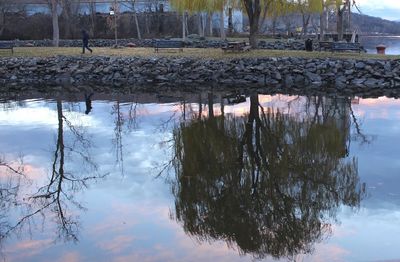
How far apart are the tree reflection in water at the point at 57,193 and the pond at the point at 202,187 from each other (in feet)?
0.11

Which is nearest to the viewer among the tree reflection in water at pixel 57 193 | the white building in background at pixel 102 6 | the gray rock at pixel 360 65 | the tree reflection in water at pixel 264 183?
the tree reflection in water at pixel 264 183

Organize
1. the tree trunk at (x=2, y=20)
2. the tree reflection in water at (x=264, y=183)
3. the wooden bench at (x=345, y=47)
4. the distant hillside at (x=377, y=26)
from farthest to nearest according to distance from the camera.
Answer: the distant hillside at (x=377, y=26)
the tree trunk at (x=2, y=20)
the wooden bench at (x=345, y=47)
the tree reflection in water at (x=264, y=183)

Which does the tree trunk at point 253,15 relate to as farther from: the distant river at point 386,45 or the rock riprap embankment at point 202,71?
the distant river at point 386,45

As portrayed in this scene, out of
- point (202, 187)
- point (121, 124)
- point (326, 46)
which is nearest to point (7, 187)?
point (202, 187)

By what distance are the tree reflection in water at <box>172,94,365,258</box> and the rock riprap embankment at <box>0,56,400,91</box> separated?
11625mm

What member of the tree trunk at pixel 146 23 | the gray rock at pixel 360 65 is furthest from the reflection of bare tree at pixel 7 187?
the tree trunk at pixel 146 23

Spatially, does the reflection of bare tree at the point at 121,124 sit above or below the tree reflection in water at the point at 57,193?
above

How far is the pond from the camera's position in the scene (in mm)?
7926

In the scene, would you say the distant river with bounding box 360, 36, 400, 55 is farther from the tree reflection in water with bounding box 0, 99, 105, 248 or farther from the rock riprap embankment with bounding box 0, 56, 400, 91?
the tree reflection in water with bounding box 0, 99, 105, 248

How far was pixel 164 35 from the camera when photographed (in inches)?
2416

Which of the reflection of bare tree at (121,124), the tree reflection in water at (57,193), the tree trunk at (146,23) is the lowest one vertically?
the tree reflection in water at (57,193)

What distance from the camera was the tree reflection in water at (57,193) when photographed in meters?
8.90

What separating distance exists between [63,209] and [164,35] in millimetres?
53102

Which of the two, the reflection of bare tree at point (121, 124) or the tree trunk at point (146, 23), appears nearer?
the reflection of bare tree at point (121, 124)
